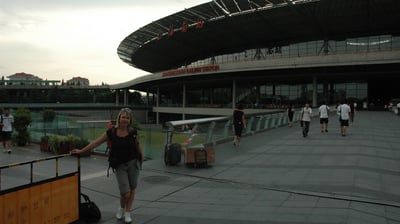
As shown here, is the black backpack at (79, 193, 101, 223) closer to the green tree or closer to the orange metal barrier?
the orange metal barrier

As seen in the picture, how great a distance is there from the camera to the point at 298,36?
58.8m

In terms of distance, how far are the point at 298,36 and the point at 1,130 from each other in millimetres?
49479

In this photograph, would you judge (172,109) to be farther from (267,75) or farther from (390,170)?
(390,170)

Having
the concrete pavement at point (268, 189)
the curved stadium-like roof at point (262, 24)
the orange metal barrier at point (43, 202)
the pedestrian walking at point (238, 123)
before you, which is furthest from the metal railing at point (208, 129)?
the curved stadium-like roof at point (262, 24)

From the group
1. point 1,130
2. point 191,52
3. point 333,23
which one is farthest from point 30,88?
point 1,130

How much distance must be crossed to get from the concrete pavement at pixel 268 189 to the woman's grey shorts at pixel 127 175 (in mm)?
608

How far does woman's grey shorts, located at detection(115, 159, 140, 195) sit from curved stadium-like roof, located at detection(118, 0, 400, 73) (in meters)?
43.8

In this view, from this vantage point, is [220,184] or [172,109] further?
[172,109]

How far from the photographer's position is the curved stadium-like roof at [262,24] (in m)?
47.7

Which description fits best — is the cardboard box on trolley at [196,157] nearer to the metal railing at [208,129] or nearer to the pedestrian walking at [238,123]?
the metal railing at [208,129]

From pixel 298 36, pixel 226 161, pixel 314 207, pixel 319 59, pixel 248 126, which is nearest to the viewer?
pixel 314 207

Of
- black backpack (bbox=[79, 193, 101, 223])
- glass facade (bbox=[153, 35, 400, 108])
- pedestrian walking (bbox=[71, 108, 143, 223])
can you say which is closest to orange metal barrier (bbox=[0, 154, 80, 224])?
black backpack (bbox=[79, 193, 101, 223])

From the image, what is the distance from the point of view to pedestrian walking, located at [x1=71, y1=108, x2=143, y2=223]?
590cm

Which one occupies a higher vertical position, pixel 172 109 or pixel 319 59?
pixel 319 59
